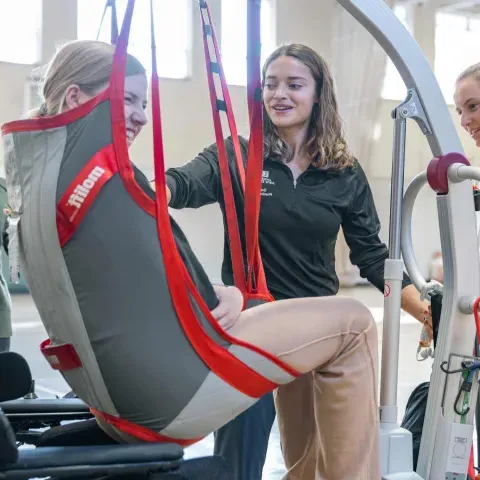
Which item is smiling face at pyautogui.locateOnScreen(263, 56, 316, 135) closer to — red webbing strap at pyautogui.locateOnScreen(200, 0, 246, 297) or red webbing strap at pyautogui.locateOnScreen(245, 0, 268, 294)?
red webbing strap at pyautogui.locateOnScreen(200, 0, 246, 297)

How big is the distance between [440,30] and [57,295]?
393 inches

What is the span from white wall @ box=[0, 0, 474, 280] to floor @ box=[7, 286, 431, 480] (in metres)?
1.71

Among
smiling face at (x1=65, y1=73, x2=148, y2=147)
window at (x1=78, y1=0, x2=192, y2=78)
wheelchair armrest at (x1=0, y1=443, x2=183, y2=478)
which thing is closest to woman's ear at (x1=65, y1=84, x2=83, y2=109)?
smiling face at (x1=65, y1=73, x2=148, y2=147)

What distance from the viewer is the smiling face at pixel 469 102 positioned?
7.09 feet

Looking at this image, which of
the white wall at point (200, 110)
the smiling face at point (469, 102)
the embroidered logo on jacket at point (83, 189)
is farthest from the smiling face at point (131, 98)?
the white wall at point (200, 110)

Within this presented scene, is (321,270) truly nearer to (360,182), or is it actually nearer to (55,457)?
(360,182)

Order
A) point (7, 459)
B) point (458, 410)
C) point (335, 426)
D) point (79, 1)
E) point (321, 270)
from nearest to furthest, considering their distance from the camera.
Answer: point (7, 459), point (335, 426), point (458, 410), point (321, 270), point (79, 1)

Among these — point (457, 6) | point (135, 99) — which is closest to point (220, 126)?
point (135, 99)

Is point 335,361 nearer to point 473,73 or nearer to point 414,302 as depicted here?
point 414,302

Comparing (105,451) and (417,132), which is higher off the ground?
(417,132)

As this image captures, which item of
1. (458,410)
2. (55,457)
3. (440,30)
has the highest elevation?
(440,30)

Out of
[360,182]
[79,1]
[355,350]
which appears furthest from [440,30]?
[355,350]

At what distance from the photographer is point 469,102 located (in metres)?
2.19

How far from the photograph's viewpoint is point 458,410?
177 centimetres
